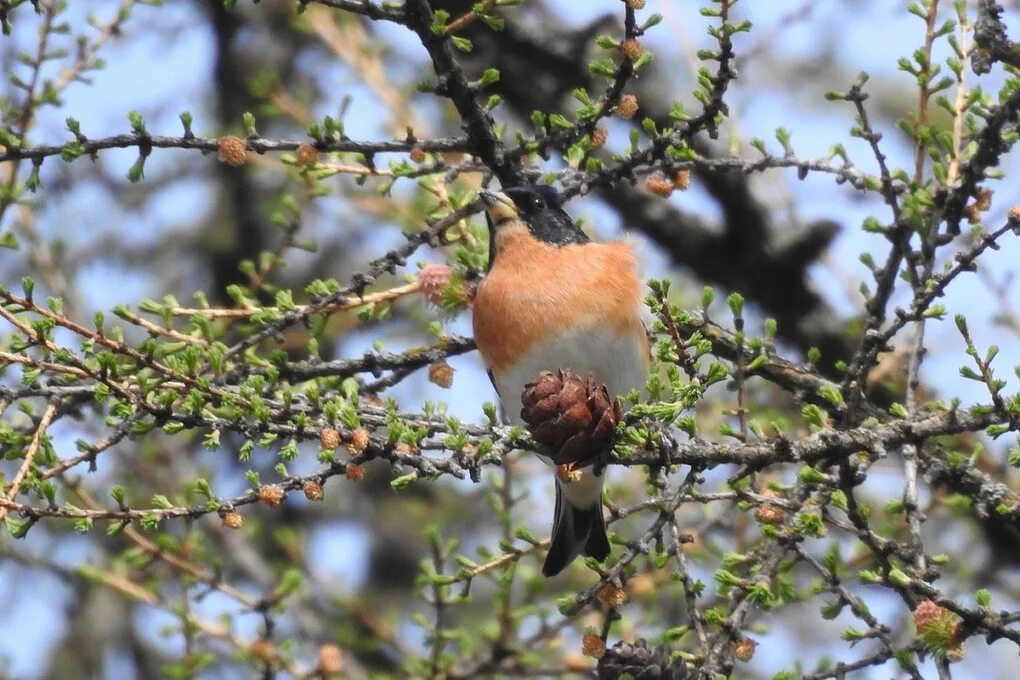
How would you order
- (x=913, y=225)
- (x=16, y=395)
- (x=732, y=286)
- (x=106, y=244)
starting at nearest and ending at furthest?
(x=16, y=395) → (x=913, y=225) → (x=732, y=286) → (x=106, y=244)

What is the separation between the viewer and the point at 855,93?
3.81 m

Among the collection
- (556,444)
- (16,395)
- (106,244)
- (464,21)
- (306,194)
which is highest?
(464,21)

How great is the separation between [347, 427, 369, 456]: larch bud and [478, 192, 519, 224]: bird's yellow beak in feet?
5.01

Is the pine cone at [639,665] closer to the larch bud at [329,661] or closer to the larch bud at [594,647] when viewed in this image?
the larch bud at [594,647]

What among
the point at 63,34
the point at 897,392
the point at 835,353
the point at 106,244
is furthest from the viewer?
the point at 106,244

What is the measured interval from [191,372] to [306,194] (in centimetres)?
142

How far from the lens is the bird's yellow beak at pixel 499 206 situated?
14.3 ft

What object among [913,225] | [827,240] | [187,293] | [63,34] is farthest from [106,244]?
[913,225]

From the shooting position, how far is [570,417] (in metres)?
2.84

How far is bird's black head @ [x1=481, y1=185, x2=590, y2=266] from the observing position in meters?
4.41

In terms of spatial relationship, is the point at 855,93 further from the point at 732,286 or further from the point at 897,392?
the point at 732,286

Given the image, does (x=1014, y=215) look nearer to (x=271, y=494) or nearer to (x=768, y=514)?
(x=768, y=514)

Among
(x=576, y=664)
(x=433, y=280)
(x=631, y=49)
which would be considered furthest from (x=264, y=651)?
(x=631, y=49)

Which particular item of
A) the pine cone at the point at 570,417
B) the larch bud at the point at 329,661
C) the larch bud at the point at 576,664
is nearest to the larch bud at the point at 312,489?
the pine cone at the point at 570,417
